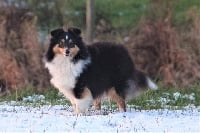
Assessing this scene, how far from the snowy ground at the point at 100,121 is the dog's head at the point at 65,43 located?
32.1 inches

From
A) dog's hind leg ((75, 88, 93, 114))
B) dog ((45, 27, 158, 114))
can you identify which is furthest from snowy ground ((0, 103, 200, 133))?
dog ((45, 27, 158, 114))

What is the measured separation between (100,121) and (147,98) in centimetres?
301

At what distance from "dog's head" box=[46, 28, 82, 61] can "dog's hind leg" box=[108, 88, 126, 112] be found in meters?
0.91

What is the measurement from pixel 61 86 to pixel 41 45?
596 cm

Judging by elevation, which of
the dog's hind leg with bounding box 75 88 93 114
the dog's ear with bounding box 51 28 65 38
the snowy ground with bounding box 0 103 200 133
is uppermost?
the dog's ear with bounding box 51 28 65 38

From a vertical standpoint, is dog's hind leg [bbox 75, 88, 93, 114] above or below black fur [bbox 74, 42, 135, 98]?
below

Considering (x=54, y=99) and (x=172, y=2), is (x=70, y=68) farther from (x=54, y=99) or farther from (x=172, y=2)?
(x=172, y=2)

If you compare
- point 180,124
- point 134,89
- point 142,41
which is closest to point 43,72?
point 142,41

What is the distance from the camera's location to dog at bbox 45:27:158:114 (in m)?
9.93

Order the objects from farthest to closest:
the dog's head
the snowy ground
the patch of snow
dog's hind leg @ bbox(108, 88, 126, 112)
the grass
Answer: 1. the patch of snow
2. the grass
3. dog's hind leg @ bbox(108, 88, 126, 112)
4. the dog's head
5. the snowy ground

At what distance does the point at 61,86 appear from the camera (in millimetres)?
9953

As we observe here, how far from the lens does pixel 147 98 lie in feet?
39.0

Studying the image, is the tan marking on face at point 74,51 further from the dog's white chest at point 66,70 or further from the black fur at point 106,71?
the black fur at point 106,71

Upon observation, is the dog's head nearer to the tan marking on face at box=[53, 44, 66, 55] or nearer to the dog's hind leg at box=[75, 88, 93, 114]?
the tan marking on face at box=[53, 44, 66, 55]
